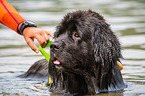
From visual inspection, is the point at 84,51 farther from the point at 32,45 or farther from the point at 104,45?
the point at 32,45

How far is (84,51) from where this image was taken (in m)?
5.62

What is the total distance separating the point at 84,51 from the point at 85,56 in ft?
0.26

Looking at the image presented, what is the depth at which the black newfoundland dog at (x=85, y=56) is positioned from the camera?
554cm

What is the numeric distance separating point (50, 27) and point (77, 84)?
693 cm

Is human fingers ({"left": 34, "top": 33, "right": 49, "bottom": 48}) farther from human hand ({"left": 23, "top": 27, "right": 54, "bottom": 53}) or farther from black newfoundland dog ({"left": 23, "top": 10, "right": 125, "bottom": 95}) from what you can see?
black newfoundland dog ({"left": 23, "top": 10, "right": 125, "bottom": 95})

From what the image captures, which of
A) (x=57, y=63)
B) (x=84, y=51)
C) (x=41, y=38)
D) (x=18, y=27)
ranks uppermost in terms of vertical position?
(x=18, y=27)

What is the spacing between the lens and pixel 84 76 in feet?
19.0

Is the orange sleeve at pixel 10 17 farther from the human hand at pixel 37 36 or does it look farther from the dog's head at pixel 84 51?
the dog's head at pixel 84 51

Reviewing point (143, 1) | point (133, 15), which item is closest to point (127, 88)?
point (133, 15)

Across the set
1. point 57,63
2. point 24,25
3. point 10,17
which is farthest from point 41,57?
point 57,63

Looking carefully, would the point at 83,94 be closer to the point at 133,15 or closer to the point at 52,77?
the point at 52,77

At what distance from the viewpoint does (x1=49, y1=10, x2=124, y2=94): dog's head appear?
553cm

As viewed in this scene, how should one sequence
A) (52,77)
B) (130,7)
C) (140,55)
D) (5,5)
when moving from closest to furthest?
(52,77) < (5,5) < (140,55) < (130,7)

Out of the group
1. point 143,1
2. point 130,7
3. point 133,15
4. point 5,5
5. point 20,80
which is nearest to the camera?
point 5,5
